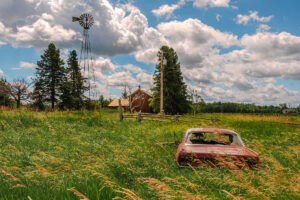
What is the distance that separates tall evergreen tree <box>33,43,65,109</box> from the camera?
1468 inches

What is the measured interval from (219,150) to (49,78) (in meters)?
39.3

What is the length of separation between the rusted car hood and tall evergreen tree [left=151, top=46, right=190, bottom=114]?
31548mm

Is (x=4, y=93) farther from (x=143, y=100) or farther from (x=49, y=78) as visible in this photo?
(x=143, y=100)

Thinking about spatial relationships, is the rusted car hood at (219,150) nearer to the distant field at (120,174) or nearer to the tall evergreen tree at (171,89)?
the distant field at (120,174)

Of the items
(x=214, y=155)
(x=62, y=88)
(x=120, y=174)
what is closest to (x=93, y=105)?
(x=62, y=88)

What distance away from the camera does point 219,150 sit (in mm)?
4918

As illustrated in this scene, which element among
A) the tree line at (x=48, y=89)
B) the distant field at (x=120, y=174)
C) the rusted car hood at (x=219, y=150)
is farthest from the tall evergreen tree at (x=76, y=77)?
the rusted car hood at (x=219, y=150)

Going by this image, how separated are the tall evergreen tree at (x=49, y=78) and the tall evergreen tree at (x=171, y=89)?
1793cm

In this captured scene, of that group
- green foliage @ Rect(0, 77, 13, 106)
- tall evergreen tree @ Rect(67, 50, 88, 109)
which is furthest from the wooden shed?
green foliage @ Rect(0, 77, 13, 106)

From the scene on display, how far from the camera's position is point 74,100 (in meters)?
39.4

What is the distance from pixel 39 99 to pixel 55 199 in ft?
129

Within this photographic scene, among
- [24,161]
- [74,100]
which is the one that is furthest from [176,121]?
[74,100]

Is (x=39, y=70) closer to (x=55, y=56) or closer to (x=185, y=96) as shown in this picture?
(x=55, y=56)

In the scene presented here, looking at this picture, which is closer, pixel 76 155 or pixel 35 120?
pixel 76 155
